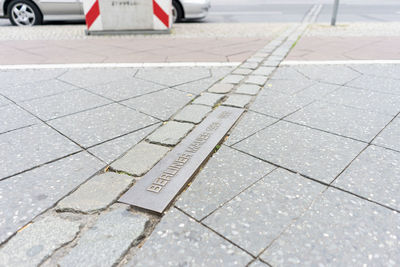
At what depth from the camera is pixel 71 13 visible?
7.84 metres

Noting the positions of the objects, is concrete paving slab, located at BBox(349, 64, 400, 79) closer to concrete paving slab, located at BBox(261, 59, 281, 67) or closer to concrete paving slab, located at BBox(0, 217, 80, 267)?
concrete paving slab, located at BBox(261, 59, 281, 67)

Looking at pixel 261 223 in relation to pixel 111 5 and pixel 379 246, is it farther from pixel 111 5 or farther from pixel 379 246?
pixel 111 5

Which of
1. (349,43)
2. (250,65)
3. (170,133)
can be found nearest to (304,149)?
(170,133)

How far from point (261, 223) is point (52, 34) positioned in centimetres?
711

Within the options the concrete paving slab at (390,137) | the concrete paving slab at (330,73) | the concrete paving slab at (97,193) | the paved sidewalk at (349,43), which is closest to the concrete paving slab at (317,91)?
the concrete paving slab at (330,73)

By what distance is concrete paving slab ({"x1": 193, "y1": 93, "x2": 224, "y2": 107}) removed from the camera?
3.11m

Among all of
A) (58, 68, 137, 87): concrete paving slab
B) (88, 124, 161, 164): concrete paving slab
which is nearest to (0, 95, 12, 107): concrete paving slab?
(58, 68, 137, 87): concrete paving slab

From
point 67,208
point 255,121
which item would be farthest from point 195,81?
point 67,208

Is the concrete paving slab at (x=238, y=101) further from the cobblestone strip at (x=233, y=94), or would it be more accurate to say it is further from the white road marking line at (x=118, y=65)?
the white road marking line at (x=118, y=65)

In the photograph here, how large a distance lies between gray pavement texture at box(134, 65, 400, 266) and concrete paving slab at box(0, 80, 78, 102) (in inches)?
86.1

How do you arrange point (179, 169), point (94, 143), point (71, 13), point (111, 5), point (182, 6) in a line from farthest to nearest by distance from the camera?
1. point (182, 6)
2. point (71, 13)
3. point (111, 5)
4. point (94, 143)
5. point (179, 169)

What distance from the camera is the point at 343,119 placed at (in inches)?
106

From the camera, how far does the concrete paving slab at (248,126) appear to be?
2.43 m

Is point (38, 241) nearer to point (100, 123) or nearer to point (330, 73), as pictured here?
point (100, 123)
